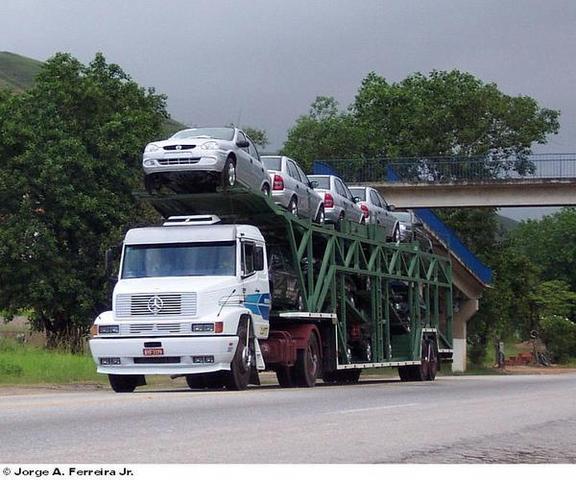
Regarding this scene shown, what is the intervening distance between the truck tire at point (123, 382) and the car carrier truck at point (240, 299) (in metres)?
0.02

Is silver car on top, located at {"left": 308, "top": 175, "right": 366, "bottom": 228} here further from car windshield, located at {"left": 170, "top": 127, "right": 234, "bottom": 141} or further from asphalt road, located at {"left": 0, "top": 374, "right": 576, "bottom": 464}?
asphalt road, located at {"left": 0, "top": 374, "right": 576, "bottom": 464}

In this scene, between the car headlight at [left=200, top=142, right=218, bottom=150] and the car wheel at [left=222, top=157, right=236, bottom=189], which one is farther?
the car headlight at [left=200, top=142, right=218, bottom=150]

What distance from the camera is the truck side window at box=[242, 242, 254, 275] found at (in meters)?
19.9

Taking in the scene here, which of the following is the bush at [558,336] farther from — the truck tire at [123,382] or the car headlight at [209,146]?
the truck tire at [123,382]

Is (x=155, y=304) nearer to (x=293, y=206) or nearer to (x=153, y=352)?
(x=153, y=352)

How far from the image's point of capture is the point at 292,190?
23922mm

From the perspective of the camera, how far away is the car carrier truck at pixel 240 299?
18969 mm

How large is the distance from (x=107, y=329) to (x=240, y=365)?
2.27 m

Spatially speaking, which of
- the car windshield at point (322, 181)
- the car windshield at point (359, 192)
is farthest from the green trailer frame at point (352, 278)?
the car windshield at point (359, 192)

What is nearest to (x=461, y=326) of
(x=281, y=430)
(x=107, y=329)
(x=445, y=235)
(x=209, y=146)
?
(x=445, y=235)

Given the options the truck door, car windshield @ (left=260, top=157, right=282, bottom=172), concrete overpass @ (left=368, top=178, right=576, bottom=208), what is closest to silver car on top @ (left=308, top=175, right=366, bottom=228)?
car windshield @ (left=260, top=157, right=282, bottom=172)

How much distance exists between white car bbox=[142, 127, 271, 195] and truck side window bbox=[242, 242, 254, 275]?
1.13 m

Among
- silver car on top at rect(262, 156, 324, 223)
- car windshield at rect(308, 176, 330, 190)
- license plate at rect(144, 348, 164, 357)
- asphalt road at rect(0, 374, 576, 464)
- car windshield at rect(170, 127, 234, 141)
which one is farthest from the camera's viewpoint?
car windshield at rect(308, 176, 330, 190)
